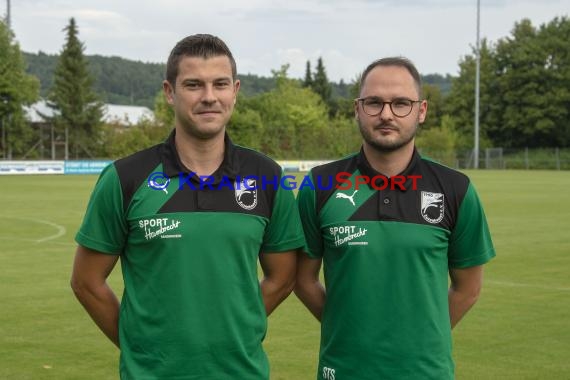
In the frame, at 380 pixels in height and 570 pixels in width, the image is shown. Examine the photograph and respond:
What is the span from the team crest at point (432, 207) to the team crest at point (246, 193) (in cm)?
78

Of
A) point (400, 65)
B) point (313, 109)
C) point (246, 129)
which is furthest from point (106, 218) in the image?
point (313, 109)

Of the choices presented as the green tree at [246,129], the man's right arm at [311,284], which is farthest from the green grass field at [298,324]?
the green tree at [246,129]

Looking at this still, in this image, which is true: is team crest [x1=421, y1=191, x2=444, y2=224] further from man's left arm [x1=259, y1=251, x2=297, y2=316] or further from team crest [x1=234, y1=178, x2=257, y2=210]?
team crest [x1=234, y1=178, x2=257, y2=210]

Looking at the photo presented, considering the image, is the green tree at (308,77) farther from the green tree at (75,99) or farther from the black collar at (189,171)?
the black collar at (189,171)

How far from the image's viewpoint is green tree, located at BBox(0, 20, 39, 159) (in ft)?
241

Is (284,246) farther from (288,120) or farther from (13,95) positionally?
(288,120)

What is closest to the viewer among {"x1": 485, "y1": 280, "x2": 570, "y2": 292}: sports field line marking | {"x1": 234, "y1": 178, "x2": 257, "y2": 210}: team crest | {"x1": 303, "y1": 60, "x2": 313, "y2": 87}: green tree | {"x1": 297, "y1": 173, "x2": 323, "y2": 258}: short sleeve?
{"x1": 234, "y1": 178, "x2": 257, "y2": 210}: team crest

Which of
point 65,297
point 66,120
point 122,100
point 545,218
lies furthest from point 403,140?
point 122,100

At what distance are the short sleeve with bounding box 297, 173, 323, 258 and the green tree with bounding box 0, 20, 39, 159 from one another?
72102 mm

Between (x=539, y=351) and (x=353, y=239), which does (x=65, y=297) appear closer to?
(x=539, y=351)

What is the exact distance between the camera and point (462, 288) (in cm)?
445

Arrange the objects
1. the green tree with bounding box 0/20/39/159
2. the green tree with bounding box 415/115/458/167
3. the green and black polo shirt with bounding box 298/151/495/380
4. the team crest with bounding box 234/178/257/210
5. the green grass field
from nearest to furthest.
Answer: the team crest with bounding box 234/178/257/210 → the green and black polo shirt with bounding box 298/151/495/380 → the green grass field → the green tree with bounding box 0/20/39/159 → the green tree with bounding box 415/115/458/167

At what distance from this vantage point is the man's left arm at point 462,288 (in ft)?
14.4

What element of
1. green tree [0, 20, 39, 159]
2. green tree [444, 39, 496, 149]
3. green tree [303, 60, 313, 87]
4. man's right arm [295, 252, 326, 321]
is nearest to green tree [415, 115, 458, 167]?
green tree [444, 39, 496, 149]
